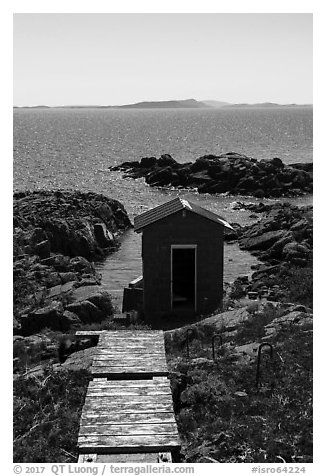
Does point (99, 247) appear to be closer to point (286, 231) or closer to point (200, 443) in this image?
point (286, 231)

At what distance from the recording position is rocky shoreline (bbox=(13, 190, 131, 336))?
18.5m

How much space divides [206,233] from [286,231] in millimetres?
15853

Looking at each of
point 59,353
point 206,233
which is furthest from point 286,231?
point 59,353

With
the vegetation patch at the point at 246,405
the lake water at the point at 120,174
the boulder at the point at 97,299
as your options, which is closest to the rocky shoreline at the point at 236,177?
the lake water at the point at 120,174

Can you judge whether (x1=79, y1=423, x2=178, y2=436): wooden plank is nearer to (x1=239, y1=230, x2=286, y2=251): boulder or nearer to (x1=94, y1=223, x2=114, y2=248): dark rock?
(x1=239, y1=230, x2=286, y2=251): boulder

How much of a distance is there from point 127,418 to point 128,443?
0.72 m

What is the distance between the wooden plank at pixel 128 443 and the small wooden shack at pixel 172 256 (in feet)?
30.1

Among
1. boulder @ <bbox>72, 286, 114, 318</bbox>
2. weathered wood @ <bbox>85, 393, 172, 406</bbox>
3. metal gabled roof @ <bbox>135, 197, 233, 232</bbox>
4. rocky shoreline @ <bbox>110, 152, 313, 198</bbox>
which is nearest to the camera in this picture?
weathered wood @ <bbox>85, 393, 172, 406</bbox>

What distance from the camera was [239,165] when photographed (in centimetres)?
6006

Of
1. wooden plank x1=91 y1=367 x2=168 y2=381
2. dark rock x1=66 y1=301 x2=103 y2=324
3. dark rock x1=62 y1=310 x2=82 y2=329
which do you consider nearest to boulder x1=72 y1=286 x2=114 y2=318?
dark rock x1=66 y1=301 x2=103 y2=324

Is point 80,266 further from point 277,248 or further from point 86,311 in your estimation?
point 277,248

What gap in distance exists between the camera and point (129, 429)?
30.8 ft

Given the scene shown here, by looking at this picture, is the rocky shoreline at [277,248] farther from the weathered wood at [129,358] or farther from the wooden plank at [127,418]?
the wooden plank at [127,418]

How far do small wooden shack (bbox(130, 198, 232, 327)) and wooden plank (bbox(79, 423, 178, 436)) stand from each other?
348 inches
